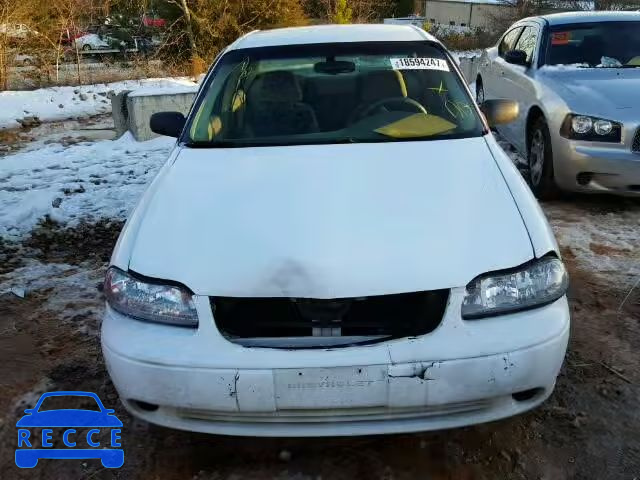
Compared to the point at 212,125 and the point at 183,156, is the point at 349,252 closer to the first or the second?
the point at 183,156

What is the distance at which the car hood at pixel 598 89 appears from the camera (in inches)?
184

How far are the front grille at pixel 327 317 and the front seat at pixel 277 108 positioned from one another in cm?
128

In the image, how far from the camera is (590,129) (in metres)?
4.70

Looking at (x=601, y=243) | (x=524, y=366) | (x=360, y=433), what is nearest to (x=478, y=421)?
(x=524, y=366)

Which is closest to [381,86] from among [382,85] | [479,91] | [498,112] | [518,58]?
[382,85]

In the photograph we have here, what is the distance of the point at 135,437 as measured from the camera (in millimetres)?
2541

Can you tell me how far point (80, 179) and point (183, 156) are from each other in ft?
12.1

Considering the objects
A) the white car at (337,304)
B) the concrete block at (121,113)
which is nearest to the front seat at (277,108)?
the white car at (337,304)

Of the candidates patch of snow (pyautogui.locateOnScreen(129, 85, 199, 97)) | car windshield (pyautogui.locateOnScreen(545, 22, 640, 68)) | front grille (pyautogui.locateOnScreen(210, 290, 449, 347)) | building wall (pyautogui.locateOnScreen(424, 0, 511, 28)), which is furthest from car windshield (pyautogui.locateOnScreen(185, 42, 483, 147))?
building wall (pyautogui.locateOnScreen(424, 0, 511, 28))

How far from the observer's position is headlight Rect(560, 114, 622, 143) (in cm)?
462

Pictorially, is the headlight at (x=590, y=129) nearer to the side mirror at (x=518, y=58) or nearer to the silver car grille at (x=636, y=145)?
the silver car grille at (x=636, y=145)

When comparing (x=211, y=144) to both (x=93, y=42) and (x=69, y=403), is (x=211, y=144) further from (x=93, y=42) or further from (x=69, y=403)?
(x=93, y=42)

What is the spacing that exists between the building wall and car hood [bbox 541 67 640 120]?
97.4 feet

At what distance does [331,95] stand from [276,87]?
1.07ft
